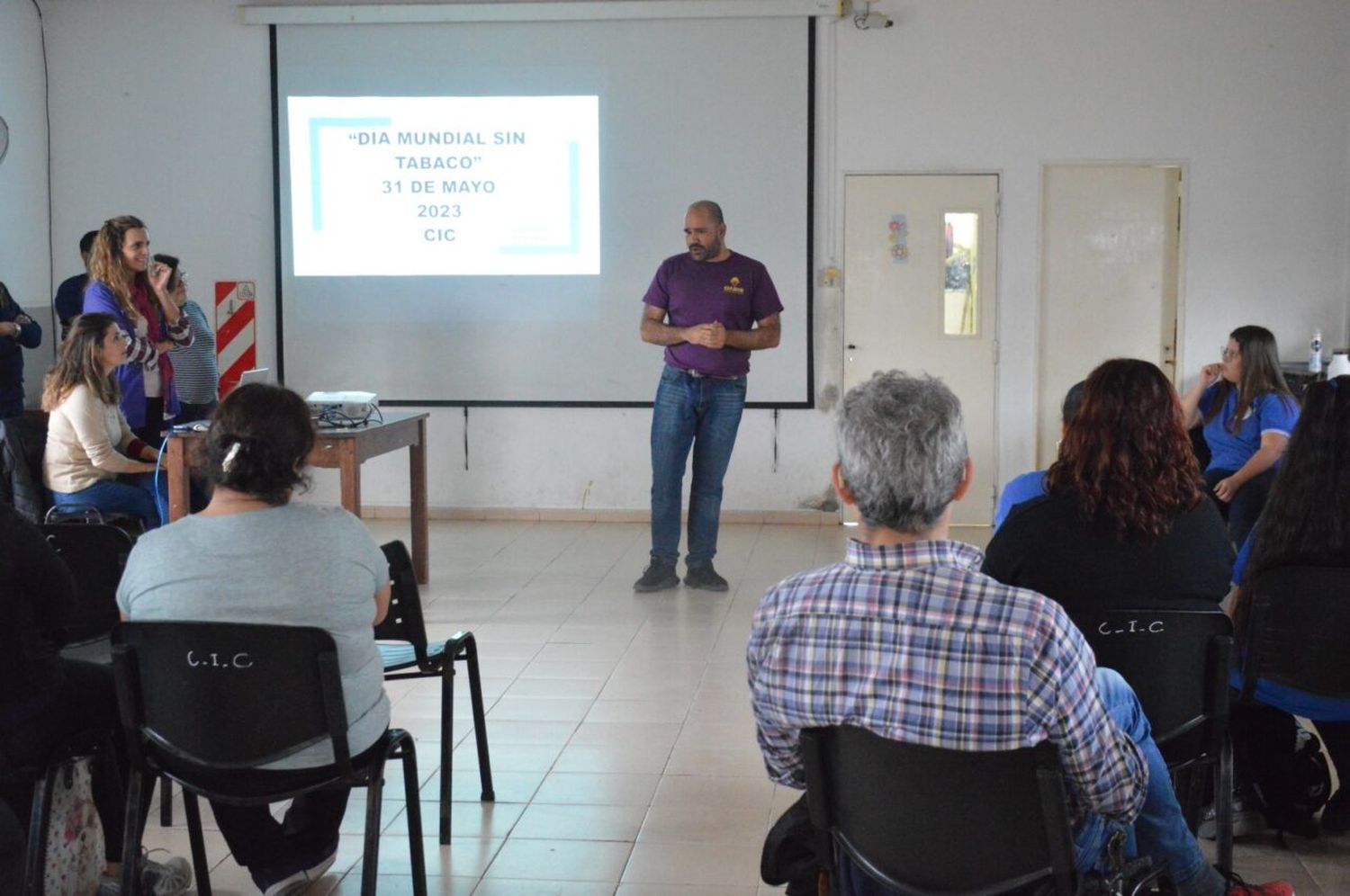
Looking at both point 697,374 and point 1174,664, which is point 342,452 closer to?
point 697,374

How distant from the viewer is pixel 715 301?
6031 millimetres

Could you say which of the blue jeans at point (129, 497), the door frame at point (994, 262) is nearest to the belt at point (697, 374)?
the door frame at point (994, 262)

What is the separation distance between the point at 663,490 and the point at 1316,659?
346 cm

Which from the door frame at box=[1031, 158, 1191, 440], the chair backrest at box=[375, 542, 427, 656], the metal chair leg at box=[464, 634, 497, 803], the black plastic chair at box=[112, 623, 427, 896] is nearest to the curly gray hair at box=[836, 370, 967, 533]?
the black plastic chair at box=[112, 623, 427, 896]

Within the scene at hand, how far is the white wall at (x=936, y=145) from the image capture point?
24.6 feet

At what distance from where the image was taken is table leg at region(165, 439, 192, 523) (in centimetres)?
518

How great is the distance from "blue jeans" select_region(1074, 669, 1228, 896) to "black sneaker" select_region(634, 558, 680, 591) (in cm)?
373

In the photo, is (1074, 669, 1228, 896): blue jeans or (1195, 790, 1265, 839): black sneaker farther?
(1195, 790, 1265, 839): black sneaker

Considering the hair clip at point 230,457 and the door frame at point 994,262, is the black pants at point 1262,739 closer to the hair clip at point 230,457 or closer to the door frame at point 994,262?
the hair clip at point 230,457

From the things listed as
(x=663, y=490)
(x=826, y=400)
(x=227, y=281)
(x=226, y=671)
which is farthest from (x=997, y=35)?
(x=226, y=671)

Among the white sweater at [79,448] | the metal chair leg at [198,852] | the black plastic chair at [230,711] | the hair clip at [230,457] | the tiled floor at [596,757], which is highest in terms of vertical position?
the hair clip at [230,457]

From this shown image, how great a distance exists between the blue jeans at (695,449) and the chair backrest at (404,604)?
288cm

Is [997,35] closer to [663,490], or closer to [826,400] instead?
[826,400]

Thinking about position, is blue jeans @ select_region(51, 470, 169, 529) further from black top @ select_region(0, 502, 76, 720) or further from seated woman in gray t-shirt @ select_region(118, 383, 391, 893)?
seated woman in gray t-shirt @ select_region(118, 383, 391, 893)
